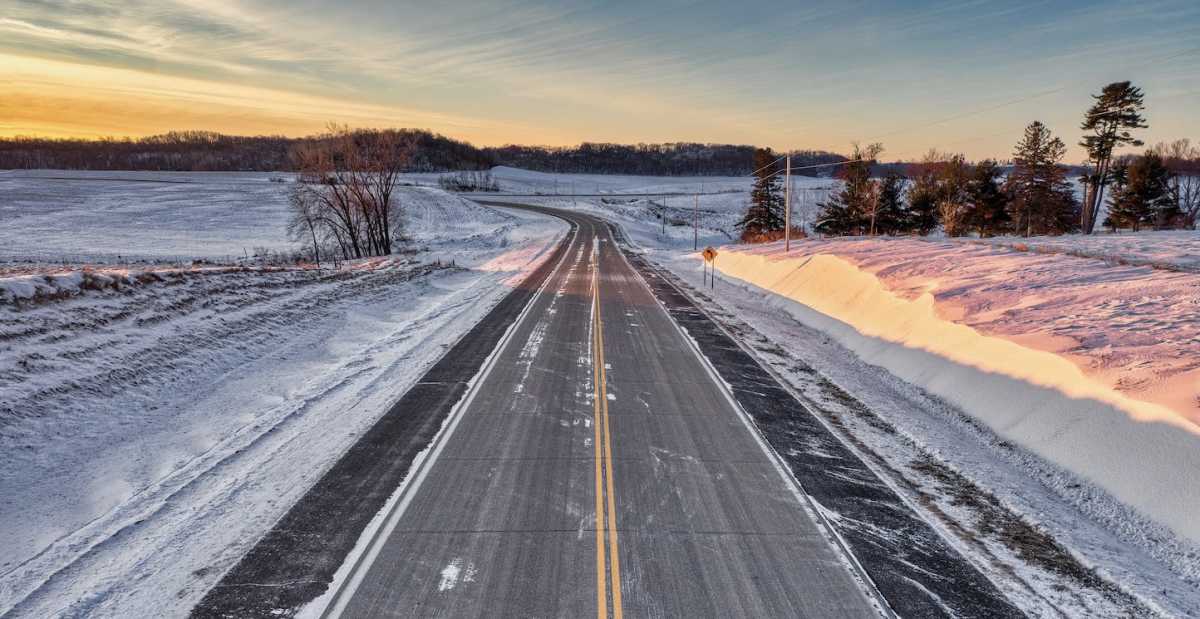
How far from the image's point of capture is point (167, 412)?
41.9ft

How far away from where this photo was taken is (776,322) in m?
23.6

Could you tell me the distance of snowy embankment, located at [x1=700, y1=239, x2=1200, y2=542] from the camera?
30.3ft

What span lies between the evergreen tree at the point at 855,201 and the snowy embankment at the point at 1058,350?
124 feet

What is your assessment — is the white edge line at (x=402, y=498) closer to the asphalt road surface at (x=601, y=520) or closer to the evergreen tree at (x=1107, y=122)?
the asphalt road surface at (x=601, y=520)

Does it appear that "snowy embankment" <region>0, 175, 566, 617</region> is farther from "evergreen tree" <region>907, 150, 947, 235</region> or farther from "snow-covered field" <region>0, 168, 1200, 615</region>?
"evergreen tree" <region>907, 150, 947, 235</region>

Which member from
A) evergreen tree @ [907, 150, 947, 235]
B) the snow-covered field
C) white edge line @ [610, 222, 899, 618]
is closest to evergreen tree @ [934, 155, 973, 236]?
evergreen tree @ [907, 150, 947, 235]

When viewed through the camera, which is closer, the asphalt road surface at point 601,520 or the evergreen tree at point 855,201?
the asphalt road surface at point 601,520

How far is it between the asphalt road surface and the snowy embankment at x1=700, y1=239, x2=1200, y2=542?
5219 millimetres

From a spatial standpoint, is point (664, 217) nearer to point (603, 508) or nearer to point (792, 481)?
point (792, 481)

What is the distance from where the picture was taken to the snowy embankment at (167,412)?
7.71 meters

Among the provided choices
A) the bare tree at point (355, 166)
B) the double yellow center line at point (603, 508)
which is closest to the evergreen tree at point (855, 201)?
the bare tree at point (355, 166)

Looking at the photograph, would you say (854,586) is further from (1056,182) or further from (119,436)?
(1056,182)

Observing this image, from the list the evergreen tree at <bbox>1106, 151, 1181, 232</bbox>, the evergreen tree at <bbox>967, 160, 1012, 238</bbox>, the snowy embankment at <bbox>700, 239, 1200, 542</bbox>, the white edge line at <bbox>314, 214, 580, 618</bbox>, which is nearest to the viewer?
the white edge line at <bbox>314, 214, 580, 618</bbox>

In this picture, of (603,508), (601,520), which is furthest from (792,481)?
(601,520)
